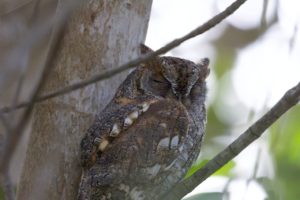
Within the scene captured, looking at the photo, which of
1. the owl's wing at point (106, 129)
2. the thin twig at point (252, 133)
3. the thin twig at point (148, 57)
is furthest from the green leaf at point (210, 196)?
the thin twig at point (148, 57)

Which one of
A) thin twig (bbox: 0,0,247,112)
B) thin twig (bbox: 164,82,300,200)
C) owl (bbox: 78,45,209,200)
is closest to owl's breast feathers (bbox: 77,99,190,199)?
owl (bbox: 78,45,209,200)

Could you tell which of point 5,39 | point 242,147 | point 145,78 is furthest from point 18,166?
point 242,147

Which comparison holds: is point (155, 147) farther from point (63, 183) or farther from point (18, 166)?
point (18, 166)

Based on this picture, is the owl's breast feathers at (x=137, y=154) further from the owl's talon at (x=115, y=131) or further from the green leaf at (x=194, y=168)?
the green leaf at (x=194, y=168)

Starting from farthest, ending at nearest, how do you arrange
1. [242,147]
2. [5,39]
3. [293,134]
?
[5,39], [293,134], [242,147]

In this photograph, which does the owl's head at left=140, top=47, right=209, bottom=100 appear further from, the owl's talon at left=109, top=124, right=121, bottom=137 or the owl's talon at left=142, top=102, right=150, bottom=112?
the owl's talon at left=109, top=124, right=121, bottom=137

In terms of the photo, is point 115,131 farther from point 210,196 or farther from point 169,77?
point 210,196
